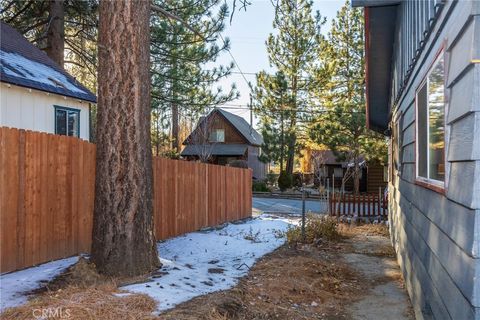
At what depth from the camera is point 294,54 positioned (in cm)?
3045

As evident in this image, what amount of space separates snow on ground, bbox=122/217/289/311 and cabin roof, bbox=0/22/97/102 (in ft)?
15.5

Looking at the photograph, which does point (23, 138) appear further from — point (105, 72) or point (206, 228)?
point (206, 228)

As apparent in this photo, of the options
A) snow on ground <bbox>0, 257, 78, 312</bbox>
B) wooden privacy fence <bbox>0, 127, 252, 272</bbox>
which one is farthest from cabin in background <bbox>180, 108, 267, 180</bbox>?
snow on ground <bbox>0, 257, 78, 312</bbox>

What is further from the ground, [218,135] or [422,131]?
[218,135]

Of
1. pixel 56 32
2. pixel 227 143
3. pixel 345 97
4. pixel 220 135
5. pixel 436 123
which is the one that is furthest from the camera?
pixel 220 135

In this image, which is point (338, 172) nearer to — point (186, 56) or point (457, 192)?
point (186, 56)

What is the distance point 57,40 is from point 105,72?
10.7 meters

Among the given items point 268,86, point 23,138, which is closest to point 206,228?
point 23,138

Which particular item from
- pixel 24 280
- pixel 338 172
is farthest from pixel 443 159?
pixel 338 172

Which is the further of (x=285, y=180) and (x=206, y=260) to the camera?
(x=285, y=180)

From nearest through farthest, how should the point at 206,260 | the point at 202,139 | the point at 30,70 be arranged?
the point at 206,260 → the point at 30,70 → the point at 202,139

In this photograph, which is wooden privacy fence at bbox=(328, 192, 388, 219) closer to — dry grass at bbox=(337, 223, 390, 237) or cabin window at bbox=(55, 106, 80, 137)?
dry grass at bbox=(337, 223, 390, 237)

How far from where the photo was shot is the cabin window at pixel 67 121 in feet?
40.0

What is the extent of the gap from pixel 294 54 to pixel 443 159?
28020 mm
